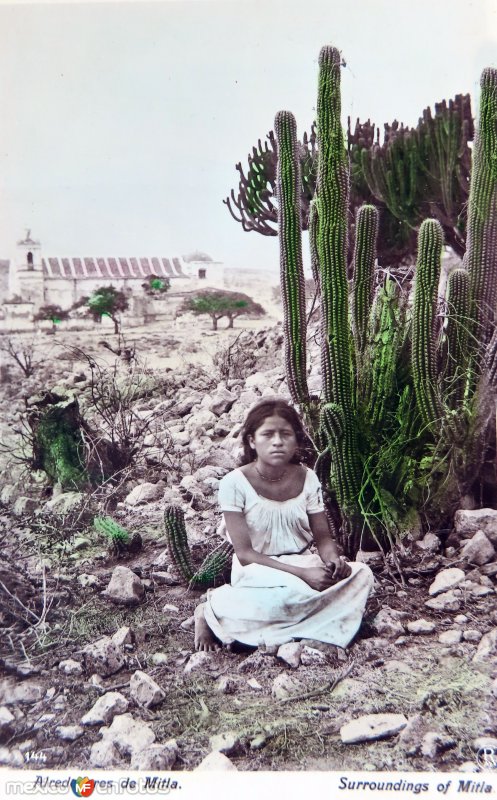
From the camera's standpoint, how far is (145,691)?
9.31 feet

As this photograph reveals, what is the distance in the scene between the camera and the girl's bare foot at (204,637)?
297 centimetres

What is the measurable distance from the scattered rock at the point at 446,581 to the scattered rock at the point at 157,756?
1.23 meters

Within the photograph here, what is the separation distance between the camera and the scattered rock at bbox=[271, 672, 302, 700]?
2.82m

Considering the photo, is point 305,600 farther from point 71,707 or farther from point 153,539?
point 71,707

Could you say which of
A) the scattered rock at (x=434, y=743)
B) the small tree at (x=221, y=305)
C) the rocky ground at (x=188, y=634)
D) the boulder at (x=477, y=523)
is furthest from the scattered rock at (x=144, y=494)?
the scattered rock at (x=434, y=743)

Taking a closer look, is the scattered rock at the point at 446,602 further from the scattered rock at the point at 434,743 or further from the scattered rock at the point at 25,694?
the scattered rock at the point at 25,694

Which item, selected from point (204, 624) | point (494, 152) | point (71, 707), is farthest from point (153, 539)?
point (494, 152)

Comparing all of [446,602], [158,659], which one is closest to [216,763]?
[158,659]

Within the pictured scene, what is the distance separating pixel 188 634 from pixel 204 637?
9cm

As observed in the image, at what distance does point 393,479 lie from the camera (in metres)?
3.14

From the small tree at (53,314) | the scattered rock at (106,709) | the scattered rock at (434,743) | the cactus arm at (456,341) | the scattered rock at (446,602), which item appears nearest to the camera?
the scattered rock at (434,743)

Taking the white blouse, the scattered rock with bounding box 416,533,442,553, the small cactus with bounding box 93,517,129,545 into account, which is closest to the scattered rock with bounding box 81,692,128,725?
the small cactus with bounding box 93,517,129,545

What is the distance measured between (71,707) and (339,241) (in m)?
2.21

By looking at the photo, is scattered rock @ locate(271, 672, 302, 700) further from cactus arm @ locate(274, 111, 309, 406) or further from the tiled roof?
the tiled roof
